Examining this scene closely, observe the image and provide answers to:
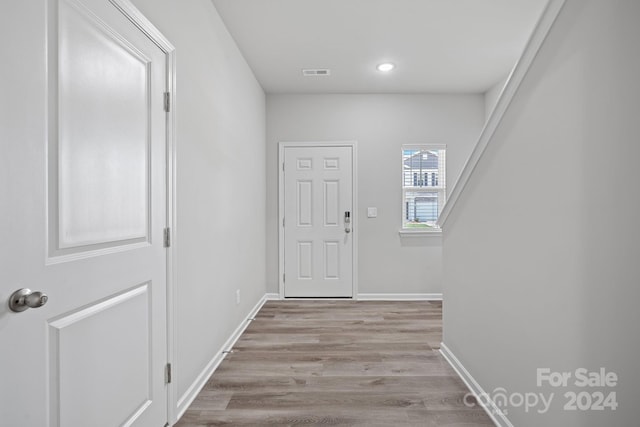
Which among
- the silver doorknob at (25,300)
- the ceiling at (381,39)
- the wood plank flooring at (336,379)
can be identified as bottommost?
the wood plank flooring at (336,379)

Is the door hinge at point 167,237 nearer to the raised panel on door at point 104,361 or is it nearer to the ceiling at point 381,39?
the raised panel on door at point 104,361

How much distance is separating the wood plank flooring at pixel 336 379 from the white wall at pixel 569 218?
16.3 inches

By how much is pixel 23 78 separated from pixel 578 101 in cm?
171

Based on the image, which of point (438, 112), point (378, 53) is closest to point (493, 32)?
point (378, 53)

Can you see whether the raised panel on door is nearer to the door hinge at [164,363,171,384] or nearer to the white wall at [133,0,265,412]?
the door hinge at [164,363,171,384]

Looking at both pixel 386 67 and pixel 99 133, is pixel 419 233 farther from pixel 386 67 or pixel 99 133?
pixel 99 133

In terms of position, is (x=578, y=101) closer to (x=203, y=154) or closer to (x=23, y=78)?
(x=23, y=78)

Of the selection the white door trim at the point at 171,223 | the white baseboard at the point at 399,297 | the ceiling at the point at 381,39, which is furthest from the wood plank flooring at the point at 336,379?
the ceiling at the point at 381,39

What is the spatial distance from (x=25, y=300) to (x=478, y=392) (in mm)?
2163

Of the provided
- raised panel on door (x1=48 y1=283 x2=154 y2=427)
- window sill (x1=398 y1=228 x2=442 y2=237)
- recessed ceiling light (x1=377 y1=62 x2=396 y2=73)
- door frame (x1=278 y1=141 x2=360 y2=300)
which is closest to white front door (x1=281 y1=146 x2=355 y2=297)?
door frame (x1=278 y1=141 x2=360 y2=300)

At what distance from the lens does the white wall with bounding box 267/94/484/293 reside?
14.3 ft

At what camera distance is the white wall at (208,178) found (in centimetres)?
192

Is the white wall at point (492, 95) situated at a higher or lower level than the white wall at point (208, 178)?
higher

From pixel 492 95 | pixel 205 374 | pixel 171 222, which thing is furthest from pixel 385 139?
pixel 205 374
